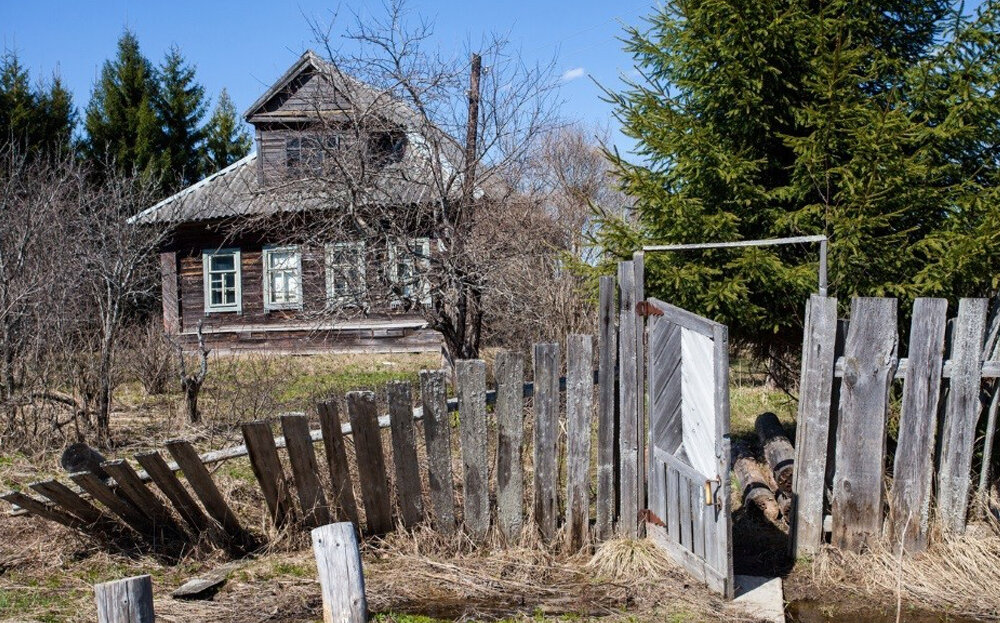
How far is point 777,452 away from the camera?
686 centimetres

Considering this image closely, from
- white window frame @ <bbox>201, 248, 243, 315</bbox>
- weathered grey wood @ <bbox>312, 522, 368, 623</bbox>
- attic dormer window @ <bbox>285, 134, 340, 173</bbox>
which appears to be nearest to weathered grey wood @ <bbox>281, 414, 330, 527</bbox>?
weathered grey wood @ <bbox>312, 522, 368, 623</bbox>

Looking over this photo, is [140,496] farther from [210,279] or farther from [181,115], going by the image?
[181,115]

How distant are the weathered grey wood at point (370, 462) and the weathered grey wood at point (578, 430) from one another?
1.21 metres

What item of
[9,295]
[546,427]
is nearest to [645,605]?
[546,427]

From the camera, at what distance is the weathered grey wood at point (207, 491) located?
5352 mm

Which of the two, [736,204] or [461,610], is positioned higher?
[736,204]

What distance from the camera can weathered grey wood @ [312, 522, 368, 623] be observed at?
4441mm

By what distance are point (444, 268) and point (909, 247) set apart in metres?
5.04

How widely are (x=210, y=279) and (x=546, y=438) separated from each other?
15563 mm

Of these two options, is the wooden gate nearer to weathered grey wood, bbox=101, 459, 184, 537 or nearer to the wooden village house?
weathered grey wood, bbox=101, 459, 184, 537

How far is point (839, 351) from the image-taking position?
18.2 feet

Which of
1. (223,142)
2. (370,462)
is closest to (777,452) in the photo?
(370,462)

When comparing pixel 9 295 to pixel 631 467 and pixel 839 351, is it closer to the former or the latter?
pixel 631 467

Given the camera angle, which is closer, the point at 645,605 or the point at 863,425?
the point at 645,605
